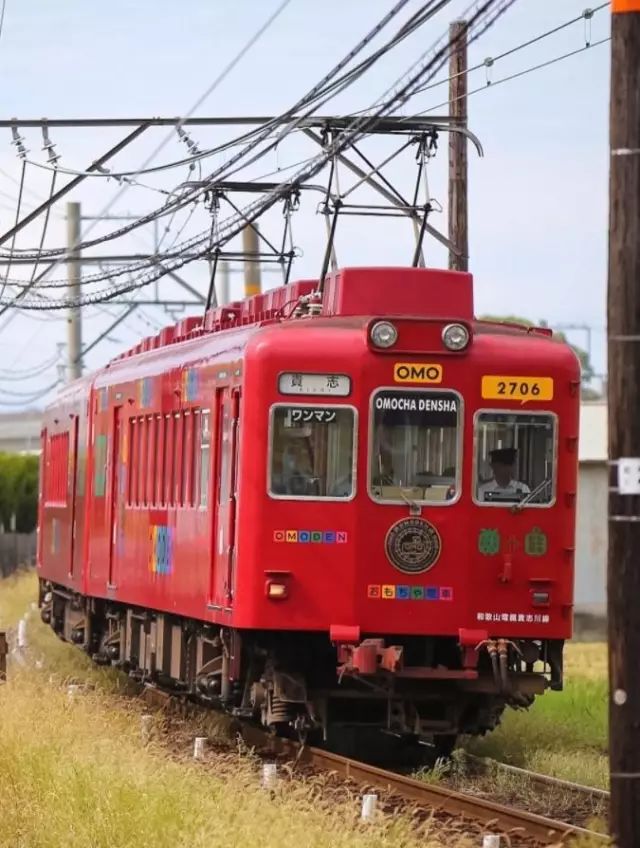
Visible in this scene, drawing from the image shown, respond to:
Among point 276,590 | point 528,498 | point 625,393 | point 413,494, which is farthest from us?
point 528,498

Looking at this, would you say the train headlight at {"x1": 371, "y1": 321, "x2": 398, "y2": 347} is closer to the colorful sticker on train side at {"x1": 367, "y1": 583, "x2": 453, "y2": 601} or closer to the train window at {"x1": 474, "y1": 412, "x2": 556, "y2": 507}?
the train window at {"x1": 474, "y1": 412, "x2": 556, "y2": 507}

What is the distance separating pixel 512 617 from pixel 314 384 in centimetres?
218

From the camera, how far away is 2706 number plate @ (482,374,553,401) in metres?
14.9

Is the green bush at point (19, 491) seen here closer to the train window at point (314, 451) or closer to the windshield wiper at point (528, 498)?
the train window at point (314, 451)

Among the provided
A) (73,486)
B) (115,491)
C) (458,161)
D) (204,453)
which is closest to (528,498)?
(204,453)

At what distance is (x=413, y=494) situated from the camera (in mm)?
14844

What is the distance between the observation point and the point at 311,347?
1476cm

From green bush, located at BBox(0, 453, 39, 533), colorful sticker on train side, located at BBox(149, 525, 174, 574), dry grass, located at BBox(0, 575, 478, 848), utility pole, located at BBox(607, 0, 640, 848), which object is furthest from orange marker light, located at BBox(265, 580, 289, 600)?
green bush, located at BBox(0, 453, 39, 533)

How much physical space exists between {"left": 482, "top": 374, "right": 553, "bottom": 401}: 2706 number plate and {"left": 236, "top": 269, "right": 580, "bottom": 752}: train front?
0.01 metres

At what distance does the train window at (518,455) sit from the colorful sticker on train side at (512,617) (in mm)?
783

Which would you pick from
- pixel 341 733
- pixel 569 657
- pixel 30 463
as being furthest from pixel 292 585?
pixel 30 463

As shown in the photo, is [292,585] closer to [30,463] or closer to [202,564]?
[202,564]

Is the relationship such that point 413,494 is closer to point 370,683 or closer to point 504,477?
point 504,477

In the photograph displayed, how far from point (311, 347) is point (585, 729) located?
21.2ft
